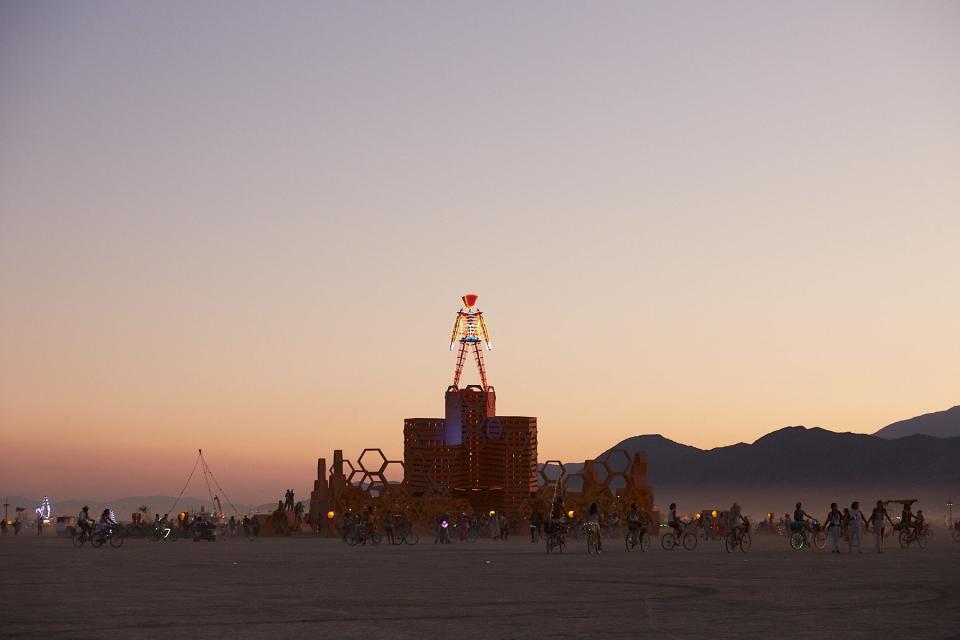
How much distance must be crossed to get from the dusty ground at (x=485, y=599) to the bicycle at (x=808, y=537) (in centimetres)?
1148

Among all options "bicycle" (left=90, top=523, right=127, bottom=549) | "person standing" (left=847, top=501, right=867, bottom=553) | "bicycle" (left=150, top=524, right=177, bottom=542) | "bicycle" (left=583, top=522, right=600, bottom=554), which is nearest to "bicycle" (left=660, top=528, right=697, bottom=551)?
"bicycle" (left=583, top=522, right=600, bottom=554)

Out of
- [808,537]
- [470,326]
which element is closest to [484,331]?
[470,326]

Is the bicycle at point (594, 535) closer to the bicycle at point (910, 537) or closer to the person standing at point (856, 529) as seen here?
the person standing at point (856, 529)

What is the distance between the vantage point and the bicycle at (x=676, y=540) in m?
45.4

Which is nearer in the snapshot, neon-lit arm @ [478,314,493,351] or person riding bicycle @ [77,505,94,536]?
person riding bicycle @ [77,505,94,536]

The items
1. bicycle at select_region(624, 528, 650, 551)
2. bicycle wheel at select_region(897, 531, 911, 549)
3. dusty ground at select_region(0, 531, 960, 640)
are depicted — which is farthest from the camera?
bicycle wheel at select_region(897, 531, 911, 549)

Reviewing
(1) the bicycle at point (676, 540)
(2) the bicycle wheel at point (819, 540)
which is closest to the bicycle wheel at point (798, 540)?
(2) the bicycle wheel at point (819, 540)

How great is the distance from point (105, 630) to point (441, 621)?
4176mm

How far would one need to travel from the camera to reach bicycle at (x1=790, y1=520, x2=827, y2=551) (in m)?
44.8

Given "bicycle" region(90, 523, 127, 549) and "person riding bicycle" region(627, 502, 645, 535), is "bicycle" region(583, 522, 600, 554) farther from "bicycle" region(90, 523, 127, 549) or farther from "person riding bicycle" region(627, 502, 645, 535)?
"bicycle" region(90, 523, 127, 549)

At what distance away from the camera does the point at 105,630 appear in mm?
15414

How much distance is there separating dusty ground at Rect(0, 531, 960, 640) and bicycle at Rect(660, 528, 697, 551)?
12.1m

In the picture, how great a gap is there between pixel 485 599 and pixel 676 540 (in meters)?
26.5

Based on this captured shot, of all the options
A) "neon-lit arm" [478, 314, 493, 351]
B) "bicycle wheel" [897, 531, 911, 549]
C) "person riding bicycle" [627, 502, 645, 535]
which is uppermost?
"neon-lit arm" [478, 314, 493, 351]
